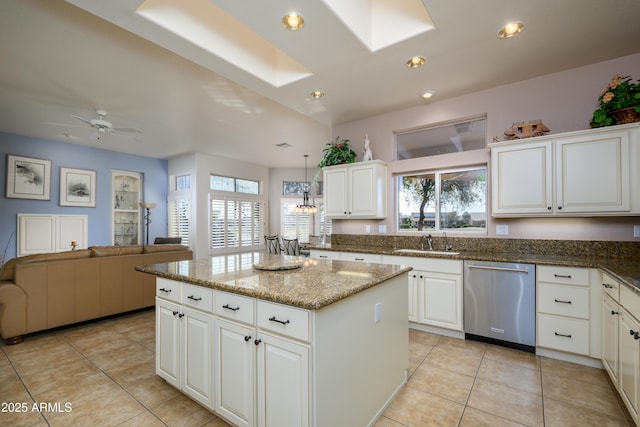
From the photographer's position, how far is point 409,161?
3.85 m

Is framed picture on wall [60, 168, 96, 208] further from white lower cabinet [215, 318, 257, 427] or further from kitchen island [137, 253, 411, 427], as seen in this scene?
white lower cabinet [215, 318, 257, 427]

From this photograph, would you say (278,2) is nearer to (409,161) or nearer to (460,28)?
(460,28)

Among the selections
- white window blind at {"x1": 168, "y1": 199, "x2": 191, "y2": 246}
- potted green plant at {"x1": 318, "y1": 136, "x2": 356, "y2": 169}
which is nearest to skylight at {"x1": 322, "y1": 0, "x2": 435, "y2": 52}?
potted green plant at {"x1": 318, "y1": 136, "x2": 356, "y2": 169}

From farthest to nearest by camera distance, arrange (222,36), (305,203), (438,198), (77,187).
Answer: (305,203) → (77,187) → (438,198) → (222,36)

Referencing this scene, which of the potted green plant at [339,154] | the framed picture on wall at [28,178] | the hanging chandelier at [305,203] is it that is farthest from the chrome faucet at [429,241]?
the framed picture on wall at [28,178]

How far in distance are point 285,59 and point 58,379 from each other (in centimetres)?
360

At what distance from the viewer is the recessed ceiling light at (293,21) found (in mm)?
2043

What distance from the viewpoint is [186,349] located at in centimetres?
193

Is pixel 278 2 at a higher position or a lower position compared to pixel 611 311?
higher

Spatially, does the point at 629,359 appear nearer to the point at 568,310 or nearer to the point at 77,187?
the point at 568,310

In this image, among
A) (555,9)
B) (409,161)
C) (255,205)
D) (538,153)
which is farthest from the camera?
(255,205)

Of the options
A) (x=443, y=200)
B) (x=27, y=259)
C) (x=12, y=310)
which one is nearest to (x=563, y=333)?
(x=443, y=200)

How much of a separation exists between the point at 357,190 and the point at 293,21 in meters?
2.28

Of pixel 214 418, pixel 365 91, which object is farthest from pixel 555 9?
pixel 214 418
